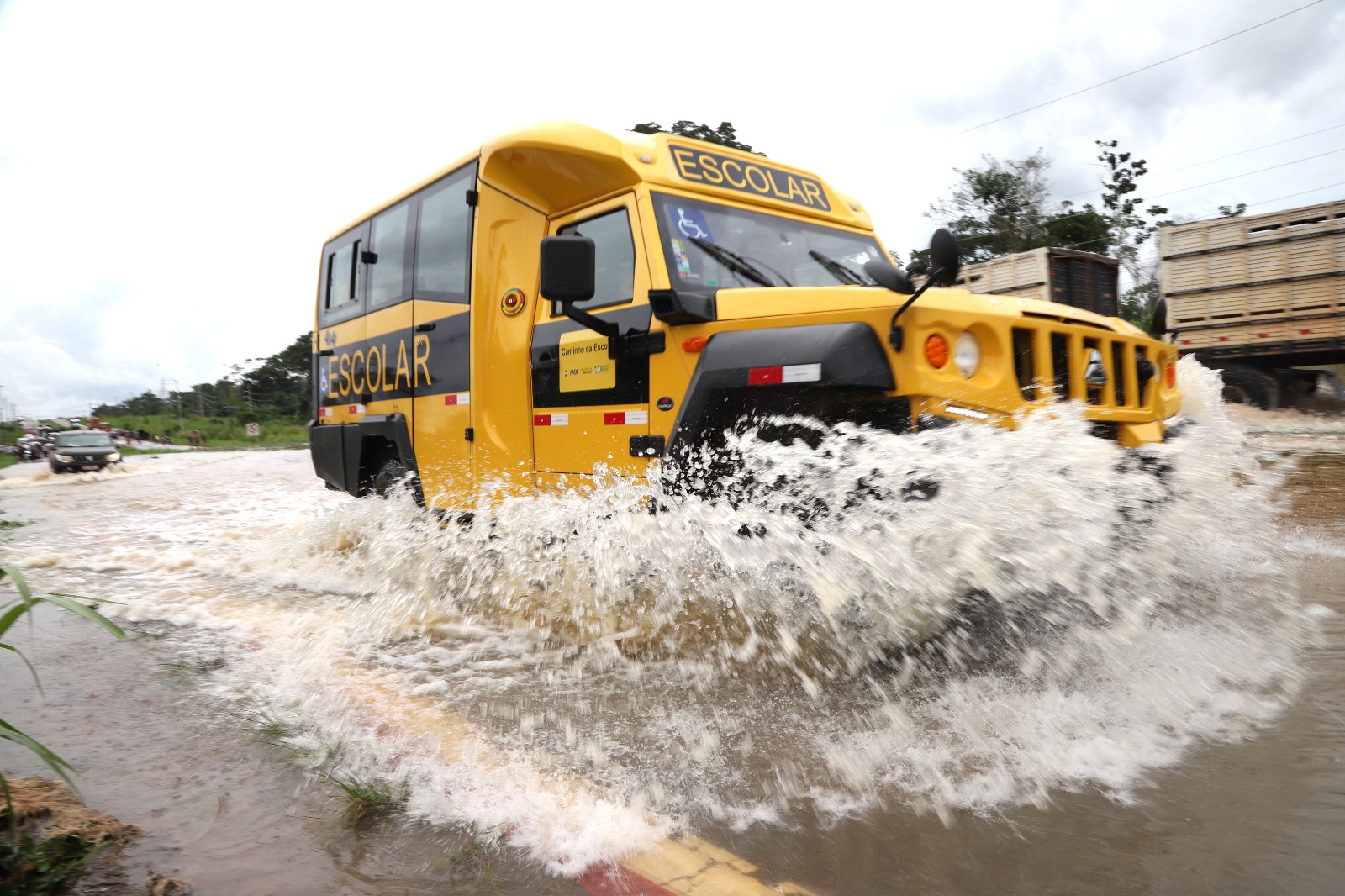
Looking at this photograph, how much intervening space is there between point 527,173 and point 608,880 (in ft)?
12.3

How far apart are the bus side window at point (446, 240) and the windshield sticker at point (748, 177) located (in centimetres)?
140

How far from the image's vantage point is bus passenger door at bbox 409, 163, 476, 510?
16.8ft

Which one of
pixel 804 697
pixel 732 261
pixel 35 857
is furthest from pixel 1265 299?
pixel 35 857

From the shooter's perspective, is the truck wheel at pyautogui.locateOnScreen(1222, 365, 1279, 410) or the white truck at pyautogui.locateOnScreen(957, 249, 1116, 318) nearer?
the white truck at pyautogui.locateOnScreen(957, 249, 1116, 318)

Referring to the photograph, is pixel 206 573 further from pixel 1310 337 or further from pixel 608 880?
pixel 1310 337

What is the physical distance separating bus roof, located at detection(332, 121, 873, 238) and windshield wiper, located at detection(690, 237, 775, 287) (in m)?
0.33

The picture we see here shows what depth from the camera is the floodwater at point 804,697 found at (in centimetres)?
225

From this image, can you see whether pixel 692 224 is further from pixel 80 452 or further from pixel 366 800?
pixel 80 452

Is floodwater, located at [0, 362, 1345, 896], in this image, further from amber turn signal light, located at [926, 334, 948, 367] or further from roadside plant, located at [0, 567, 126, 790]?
roadside plant, located at [0, 567, 126, 790]

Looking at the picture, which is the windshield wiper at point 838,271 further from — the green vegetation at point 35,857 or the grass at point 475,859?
the green vegetation at point 35,857

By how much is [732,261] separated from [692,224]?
264mm

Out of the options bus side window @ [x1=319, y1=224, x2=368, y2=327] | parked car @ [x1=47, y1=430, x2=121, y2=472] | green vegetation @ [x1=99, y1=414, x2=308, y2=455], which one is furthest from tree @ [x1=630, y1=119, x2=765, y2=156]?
green vegetation @ [x1=99, y1=414, x2=308, y2=455]

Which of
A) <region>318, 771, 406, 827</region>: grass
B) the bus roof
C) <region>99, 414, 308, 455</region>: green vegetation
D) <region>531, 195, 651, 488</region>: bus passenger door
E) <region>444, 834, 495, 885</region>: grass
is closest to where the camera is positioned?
<region>444, 834, 495, 885</region>: grass

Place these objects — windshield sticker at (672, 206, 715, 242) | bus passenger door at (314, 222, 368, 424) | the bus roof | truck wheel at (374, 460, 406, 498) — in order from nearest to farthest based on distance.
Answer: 1. windshield sticker at (672, 206, 715, 242)
2. the bus roof
3. truck wheel at (374, 460, 406, 498)
4. bus passenger door at (314, 222, 368, 424)
